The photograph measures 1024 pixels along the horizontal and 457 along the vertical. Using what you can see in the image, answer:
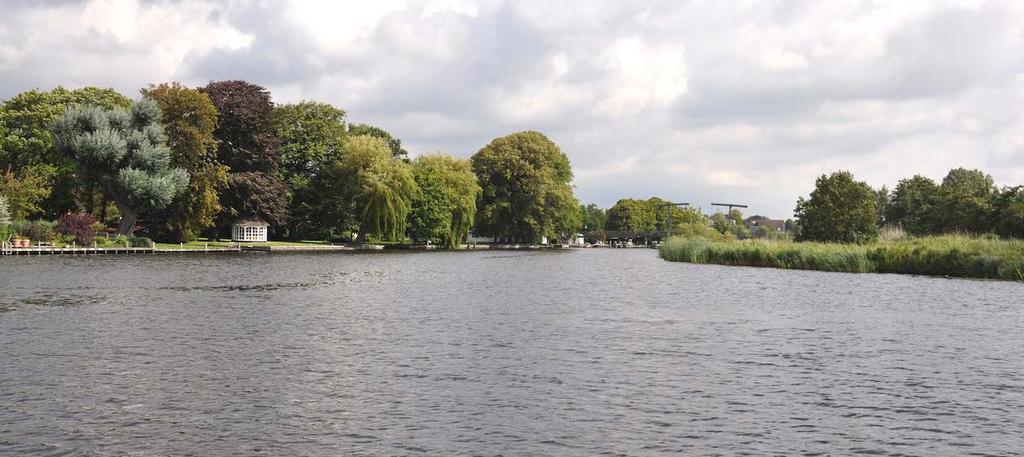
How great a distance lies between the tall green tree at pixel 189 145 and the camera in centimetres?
8662

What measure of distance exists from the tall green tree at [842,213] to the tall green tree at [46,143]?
75427mm

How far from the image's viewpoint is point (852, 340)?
78.2 ft

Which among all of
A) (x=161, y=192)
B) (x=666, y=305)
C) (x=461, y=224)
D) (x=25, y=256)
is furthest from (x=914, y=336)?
(x=461, y=224)

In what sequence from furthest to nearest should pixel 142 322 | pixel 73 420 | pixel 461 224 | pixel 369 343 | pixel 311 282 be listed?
pixel 461 224 → pixel 311 282 → pixel 142 322 → pixel 369 343 → pixel 73 420

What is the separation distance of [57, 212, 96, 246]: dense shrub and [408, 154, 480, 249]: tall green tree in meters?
A: 39.8

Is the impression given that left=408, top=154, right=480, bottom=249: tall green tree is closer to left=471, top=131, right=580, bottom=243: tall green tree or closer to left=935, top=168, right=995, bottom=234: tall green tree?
left=471, top=131, right=580, bottom=243: tall green tree

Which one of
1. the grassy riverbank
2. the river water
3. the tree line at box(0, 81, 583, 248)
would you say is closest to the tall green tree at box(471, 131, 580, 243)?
the tree line at box(0, 81, 583, 248)

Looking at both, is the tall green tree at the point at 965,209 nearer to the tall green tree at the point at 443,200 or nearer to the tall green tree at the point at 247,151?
the tall green tree at the point at 443,200

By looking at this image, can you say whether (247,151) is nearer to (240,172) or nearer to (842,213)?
(240,172)

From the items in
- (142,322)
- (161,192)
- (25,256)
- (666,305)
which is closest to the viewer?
(142,322)

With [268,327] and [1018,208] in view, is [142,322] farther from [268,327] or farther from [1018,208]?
[1018,208]

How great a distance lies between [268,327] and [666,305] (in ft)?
52.4

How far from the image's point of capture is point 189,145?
86938mm

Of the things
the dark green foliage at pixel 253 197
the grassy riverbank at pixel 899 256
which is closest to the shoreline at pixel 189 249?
the dark green foliage at pixel 253 197
